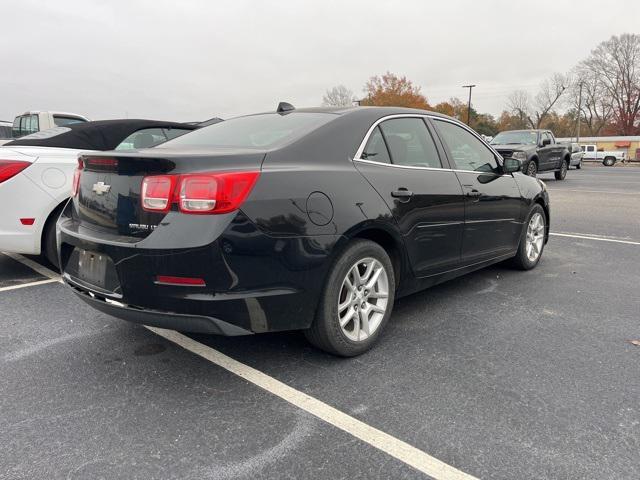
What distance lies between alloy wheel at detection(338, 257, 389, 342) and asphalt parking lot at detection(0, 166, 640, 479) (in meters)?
0.19

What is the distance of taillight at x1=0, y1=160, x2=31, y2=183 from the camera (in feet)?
13.8

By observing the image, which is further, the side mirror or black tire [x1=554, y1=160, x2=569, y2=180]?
black tire [x1=554, y1=160, x2=569, y2=180]

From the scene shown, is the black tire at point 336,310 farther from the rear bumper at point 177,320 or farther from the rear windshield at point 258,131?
the rear windshield at point 258,131

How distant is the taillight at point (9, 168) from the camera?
4.21m

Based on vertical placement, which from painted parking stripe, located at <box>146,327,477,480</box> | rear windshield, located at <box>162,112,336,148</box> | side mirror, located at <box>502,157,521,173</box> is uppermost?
rear windshield, located at <box>162,112,336,148</box>

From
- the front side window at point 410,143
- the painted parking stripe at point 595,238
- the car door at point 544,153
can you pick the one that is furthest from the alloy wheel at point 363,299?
the car door at point 544,153

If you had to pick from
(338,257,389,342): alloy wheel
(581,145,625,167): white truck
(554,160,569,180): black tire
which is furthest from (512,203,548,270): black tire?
(581,145,625,167): white truck

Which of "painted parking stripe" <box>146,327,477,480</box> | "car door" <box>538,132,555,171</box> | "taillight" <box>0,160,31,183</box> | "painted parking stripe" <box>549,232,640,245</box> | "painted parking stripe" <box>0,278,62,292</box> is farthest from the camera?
"car door" <box>538,132,555,171</box>

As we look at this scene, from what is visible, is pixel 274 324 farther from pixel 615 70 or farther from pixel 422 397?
pixel 615 70

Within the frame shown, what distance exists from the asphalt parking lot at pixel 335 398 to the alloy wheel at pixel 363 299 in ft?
0.61

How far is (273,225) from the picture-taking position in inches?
99.7

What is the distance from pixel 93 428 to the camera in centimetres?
232

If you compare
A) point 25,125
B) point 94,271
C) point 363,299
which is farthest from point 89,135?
point 25,125

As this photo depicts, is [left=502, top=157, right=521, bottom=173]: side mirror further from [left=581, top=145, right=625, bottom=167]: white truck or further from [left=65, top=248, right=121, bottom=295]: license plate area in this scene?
[left=581, top=145, right=625, bottom=167]: white truck
